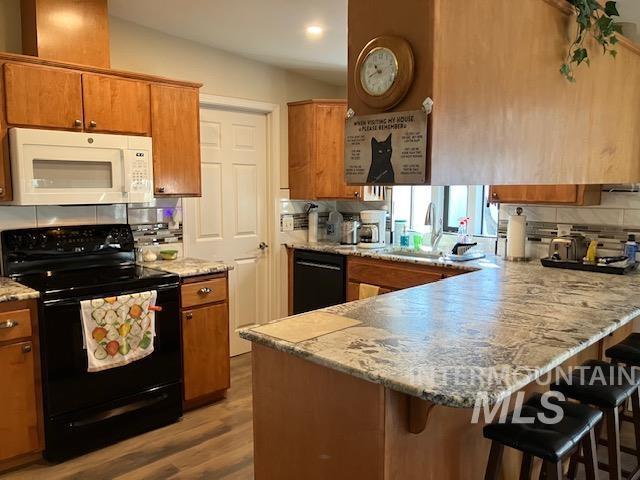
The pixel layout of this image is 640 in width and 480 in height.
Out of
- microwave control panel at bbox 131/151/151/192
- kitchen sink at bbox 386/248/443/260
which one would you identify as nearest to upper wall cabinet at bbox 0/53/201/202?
microwave control panel at bbox 131/151/151/192

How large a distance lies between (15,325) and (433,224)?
3148 mm

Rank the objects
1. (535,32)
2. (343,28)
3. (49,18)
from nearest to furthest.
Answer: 1. (535,32)
2. (49,18)
3. (343,28)

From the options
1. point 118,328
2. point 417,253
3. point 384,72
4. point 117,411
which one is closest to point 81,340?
point 118,328

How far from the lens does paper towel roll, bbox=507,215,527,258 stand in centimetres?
353

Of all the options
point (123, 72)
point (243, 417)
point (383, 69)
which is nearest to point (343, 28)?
point (123, 72)

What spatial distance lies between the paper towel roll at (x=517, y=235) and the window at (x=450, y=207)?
0.36 metres

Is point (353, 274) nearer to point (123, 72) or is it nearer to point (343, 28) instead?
point (343, 28)

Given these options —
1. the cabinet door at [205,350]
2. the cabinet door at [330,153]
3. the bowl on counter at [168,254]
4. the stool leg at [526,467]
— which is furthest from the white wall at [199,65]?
the stool leg at [526,467]

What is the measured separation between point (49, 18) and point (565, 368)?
10.4ft

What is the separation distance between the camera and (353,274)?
4.11m

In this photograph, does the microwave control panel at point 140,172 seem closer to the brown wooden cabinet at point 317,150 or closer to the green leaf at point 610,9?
the brown wooden cabinet at point 317,150

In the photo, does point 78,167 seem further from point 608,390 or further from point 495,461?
point 608,390

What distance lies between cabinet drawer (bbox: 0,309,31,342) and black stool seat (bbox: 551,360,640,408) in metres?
2.40

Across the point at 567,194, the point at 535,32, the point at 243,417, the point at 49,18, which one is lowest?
the point at 243,417
